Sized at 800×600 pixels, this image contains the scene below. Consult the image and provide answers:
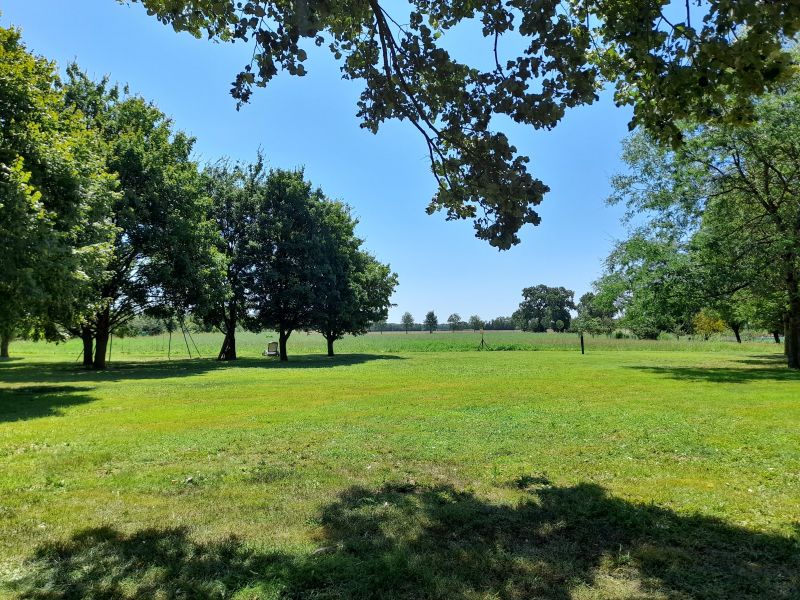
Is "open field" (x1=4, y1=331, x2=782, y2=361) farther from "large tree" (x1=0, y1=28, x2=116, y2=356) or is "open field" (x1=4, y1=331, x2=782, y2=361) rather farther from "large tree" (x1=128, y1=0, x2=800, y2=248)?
"large tree" (x1=128, y1=0, x2=800, y2=248)

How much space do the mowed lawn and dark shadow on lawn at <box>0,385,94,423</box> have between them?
0.51 m

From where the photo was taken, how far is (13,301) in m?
12.8

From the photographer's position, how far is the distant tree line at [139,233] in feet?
43.8

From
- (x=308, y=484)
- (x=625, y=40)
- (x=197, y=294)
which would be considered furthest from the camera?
(x=197, y=294)

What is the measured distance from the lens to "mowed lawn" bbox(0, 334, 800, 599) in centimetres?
347

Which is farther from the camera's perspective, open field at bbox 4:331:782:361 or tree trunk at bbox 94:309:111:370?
open field at bbox 4:331:782:361

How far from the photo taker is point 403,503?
16.3 ft

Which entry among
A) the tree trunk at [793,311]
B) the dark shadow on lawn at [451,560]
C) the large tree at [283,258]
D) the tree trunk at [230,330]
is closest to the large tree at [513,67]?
the dark shadow on lawn at [451,560]

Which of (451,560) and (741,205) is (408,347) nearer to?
(741,205)

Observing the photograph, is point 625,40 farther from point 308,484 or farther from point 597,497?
point 308,484

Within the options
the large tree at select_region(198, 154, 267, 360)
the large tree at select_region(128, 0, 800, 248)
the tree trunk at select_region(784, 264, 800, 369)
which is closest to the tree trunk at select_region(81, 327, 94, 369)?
the large tree at select_region(198, 154, 267, 360)

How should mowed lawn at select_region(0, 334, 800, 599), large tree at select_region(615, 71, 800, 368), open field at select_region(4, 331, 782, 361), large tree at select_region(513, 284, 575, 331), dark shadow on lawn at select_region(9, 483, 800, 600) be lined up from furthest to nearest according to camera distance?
large tree at select_region(513, 284, 575, 331)
open field at select_region(4, 331, 782, 361)
large tree at select_region(615, 71, 800, 368)
mowed lawn at select_region(0, 334, 800, 599)
dark shadow on lawn at select_region(9, 483, 800, 600)

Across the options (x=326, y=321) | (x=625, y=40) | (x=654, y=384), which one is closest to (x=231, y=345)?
(x=326, y=321)

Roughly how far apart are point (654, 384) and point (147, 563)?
1667 centimetres
